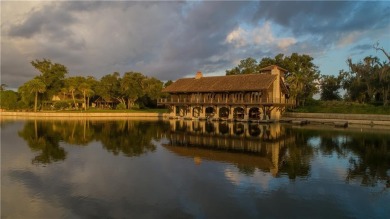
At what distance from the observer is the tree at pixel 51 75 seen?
3172 inches

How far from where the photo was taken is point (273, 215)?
11.2 m

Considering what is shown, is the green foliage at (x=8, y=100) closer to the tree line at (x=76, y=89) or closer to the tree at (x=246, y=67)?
the tree line at (x=76, y=89)

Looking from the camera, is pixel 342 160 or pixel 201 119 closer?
pixel 342 160

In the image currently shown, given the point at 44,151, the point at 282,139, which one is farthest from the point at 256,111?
the point at 44,151

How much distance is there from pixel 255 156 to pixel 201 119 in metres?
35.8

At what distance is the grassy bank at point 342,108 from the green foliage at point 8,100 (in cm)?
6944

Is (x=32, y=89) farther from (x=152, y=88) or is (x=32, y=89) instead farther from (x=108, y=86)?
(x=152, y=88)

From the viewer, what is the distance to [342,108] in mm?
57125

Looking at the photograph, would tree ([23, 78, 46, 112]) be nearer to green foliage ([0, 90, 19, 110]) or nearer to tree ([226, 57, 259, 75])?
green foliage ([0, 90, 19, 110])

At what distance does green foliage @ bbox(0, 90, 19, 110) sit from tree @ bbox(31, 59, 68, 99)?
826 centimetres

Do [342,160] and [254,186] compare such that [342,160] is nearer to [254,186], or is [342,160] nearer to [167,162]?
[254,186]

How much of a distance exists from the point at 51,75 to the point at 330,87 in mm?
67648

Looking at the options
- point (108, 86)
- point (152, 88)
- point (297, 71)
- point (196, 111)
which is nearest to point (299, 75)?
point (297, 71)

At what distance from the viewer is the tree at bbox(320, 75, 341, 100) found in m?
67.8
